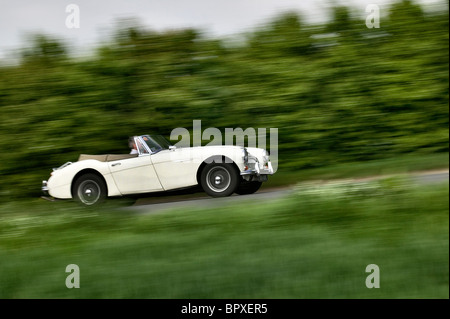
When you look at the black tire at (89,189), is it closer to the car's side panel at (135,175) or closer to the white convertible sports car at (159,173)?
the white convertible sports car at (159,173)

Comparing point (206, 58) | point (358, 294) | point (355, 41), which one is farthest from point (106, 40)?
point (358, 294)

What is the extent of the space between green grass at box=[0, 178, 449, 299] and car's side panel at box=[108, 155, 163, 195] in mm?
945

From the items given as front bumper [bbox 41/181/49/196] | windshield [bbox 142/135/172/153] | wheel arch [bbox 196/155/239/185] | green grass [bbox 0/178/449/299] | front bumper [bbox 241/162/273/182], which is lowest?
green grass [bbox 0/178/449/299]

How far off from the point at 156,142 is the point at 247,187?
1422mm

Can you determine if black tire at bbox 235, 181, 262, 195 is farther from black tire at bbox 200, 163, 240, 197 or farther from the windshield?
the windshield

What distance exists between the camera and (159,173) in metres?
7.09

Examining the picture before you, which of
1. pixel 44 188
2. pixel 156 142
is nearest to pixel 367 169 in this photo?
pixel 156 142

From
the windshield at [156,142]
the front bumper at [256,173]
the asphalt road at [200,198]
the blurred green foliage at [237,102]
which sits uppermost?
the blurred green foliage at [237,102]

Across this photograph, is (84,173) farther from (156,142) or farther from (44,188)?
(156,142)

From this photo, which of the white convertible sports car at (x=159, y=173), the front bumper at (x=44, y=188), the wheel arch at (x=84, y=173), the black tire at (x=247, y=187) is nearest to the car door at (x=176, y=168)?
the white convertible sports car at (x=159, y=173)

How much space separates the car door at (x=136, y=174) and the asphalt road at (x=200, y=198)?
143 mm

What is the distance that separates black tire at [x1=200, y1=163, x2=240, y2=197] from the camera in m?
6.83

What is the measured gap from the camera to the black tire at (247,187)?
6910 mm

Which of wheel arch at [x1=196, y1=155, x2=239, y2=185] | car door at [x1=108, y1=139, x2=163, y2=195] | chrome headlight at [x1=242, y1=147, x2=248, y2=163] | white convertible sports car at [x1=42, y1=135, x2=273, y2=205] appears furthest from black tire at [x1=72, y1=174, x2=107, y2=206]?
chrome headlight at [x1=242, y1=147, x2=248, y2=163]
